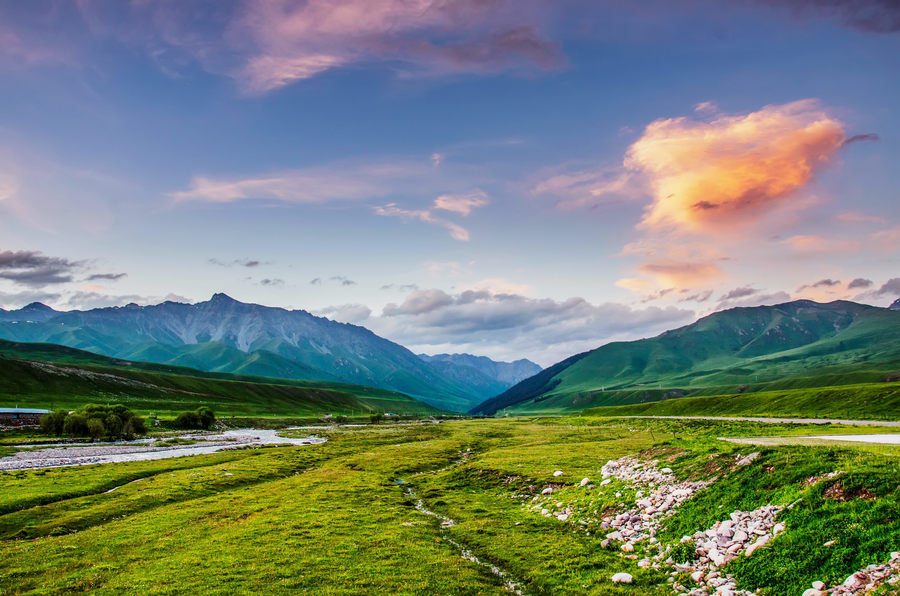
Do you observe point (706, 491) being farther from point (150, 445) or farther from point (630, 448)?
point (150, 445)

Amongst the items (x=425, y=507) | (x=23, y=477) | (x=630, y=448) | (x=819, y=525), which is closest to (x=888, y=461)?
(x=819, y=525)

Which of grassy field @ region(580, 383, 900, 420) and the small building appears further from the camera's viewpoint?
the small building

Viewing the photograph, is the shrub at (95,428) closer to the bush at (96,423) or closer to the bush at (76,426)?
the bush at (96,423)

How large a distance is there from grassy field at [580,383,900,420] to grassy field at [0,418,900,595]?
293 ft

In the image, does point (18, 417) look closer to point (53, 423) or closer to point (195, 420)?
point (53, 423)

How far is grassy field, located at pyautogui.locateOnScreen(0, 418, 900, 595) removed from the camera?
1938 cm

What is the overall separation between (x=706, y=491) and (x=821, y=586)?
37.4 ft

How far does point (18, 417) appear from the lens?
146 metres

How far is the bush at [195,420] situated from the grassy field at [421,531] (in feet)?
411

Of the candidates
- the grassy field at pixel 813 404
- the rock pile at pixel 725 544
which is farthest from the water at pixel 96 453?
the grassy field at pixel 813 404

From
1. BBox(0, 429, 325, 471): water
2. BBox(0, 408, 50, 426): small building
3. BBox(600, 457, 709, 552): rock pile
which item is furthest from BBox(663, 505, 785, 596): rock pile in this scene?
BBox(0, 408, 50, 426): small building

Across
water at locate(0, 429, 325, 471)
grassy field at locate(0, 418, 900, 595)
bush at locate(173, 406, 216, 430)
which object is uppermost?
grassy field at locate(0, 418, 900, 595)

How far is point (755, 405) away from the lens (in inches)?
Result: 5630

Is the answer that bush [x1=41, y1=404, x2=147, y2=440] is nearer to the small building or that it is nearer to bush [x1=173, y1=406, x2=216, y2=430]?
the small building
